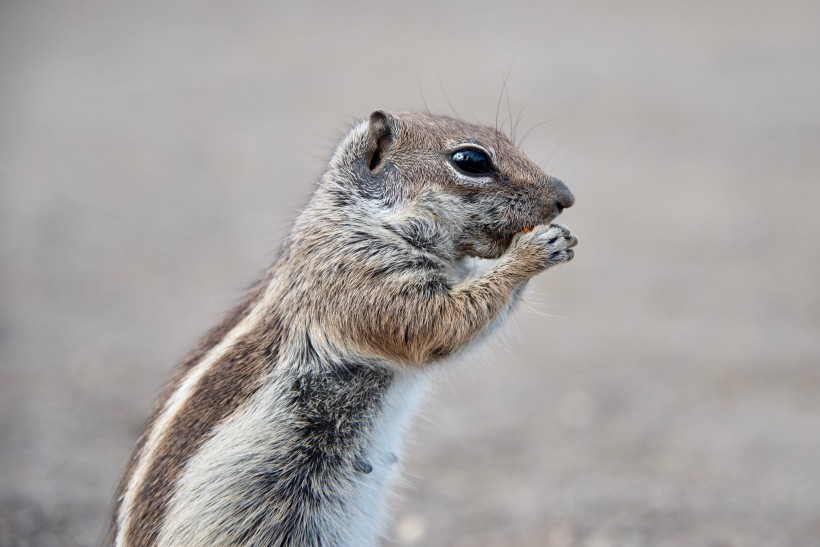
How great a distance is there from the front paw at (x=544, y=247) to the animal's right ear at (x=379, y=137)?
0.81 meters

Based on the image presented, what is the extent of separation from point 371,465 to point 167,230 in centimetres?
747

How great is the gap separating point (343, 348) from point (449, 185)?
0.85 meters

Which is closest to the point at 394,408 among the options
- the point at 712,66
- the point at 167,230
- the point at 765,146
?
the point at 167,230

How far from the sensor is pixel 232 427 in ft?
12.2

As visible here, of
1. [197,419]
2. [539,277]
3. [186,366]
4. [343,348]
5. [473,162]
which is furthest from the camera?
[539,277]

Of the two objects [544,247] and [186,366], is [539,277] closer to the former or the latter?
[544,247]

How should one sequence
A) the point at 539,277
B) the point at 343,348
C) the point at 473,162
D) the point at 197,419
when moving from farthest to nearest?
the point at 539,277
the point at 473,162
the point at 343,348
the point at 197,419

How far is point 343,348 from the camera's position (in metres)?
3.89

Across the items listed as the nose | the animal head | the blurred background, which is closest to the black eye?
the animal head

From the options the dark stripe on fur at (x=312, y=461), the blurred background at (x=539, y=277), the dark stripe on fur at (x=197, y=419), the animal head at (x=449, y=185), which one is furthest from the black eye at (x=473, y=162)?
the dark stripe on fur at (x=197, y=419)

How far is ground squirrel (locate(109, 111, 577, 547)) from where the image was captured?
3703 millimetres


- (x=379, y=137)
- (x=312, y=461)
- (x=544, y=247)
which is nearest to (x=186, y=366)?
(x=312, y=461)

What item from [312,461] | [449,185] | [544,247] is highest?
[449,185]

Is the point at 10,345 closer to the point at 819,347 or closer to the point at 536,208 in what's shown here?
the point at 536,208
